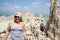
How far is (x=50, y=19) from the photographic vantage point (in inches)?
186

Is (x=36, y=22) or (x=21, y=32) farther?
(x=36, y=22)

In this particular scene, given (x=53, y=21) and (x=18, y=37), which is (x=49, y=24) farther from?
(x=18, y=37)

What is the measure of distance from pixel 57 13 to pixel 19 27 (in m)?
1.99

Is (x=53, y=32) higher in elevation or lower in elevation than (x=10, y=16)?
lower

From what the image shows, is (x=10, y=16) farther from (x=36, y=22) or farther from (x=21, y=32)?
(x=21, y=32)

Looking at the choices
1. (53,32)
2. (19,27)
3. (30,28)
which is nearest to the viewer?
(19,27)

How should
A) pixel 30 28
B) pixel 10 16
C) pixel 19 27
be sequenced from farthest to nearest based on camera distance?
1. pixel 10 16
2. pixel 30 28
3. pixel 19 27

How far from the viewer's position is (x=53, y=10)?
4.68 meters

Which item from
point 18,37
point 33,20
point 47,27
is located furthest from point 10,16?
point 18,37

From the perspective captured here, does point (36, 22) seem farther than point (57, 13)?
Yes

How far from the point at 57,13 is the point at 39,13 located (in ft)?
2.47

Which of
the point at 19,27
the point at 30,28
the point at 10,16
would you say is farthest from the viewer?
the point at 10,16

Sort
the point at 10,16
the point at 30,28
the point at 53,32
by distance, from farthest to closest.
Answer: the point at 10,16 → the point at 30,28 → the point at 53,32

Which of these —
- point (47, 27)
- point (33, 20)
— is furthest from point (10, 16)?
point (47, 27)
